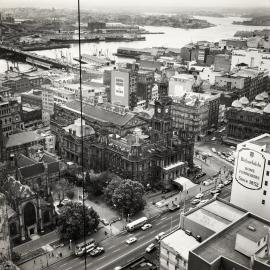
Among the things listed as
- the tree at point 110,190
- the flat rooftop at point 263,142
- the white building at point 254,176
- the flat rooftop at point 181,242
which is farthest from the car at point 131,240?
the flat rooftop at point 263,142

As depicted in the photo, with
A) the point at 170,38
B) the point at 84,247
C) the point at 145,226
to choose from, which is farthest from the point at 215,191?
the point at 170,38

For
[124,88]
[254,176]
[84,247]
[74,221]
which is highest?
[124,88]

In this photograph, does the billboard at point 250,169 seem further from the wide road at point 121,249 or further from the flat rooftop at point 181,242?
the flat rooftop at point 181,242

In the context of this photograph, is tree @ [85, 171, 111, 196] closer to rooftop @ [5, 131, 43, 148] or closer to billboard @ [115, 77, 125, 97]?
rooftop @ [5, 131, 43, 148]

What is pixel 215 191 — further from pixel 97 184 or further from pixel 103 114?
pixel 103 114

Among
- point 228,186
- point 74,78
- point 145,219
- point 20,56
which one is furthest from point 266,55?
point 20,56

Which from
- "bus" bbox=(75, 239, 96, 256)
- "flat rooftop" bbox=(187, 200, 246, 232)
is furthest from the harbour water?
"flat rooftop" bbox=(187, 200, 246, 232)
